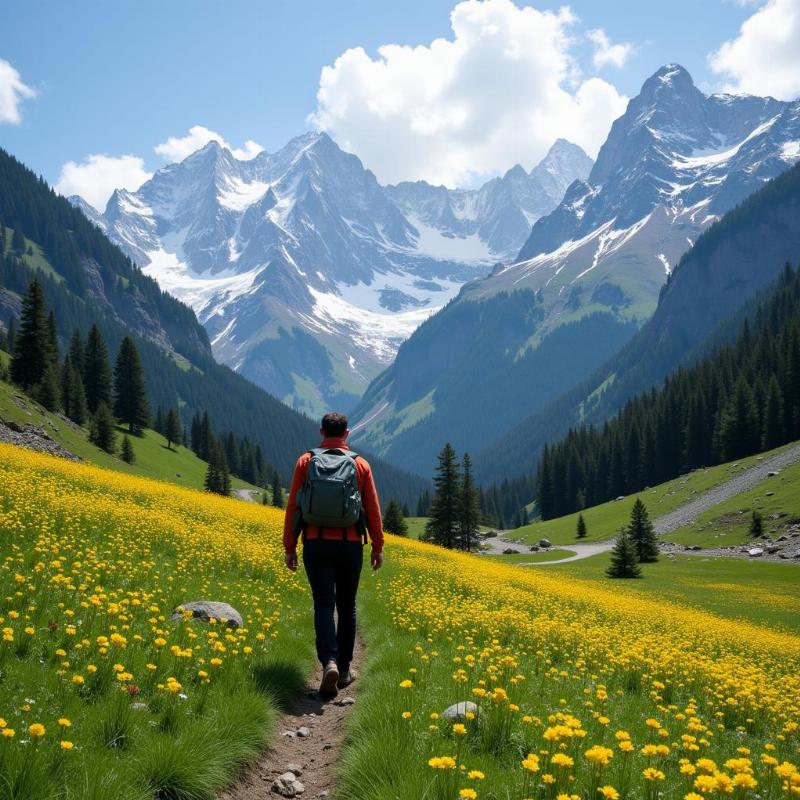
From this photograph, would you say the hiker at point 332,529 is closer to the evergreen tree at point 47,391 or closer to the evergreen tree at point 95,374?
the evergreen tree at point 47,391

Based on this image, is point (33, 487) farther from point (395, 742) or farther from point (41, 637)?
point (395, 742)

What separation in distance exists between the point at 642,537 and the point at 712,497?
24.7 m

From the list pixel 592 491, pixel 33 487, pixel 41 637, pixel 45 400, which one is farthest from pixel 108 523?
pixel 592 491

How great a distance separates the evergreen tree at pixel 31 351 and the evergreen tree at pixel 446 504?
46366 mm

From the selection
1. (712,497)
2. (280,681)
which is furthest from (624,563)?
(280,681)

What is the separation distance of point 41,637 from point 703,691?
9801 mm

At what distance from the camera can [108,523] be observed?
52.9 feet

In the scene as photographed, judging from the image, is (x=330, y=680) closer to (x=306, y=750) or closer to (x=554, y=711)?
(x=306, y=750)

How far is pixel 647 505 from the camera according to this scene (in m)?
92.6

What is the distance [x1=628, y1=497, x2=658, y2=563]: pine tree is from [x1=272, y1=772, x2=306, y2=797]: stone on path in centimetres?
6002

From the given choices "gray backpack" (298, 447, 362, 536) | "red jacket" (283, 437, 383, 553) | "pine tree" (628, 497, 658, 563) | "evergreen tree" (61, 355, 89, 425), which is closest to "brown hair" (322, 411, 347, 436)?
"red jacket" (283, 437, 383, 553)

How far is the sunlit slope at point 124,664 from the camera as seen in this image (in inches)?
187

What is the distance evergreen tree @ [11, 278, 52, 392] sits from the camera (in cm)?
6706

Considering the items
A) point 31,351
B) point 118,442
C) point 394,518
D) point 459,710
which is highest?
point 31,351
